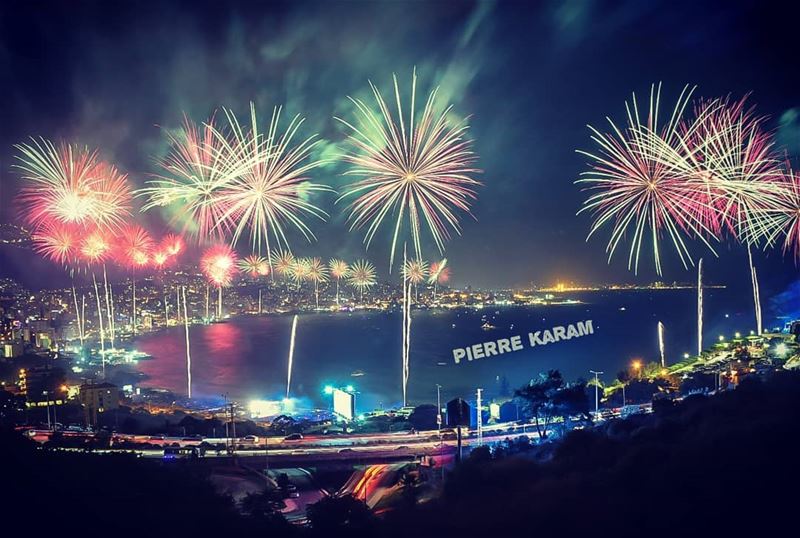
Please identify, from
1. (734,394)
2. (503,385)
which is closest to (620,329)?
(503,385)

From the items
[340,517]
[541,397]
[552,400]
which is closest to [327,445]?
[541,397]

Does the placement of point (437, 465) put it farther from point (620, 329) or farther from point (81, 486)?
point (620, 329)

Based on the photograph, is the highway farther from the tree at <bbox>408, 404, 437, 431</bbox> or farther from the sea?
the sea

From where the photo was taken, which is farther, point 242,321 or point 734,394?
point 242,321

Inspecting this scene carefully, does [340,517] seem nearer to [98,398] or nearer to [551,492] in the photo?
[551,492]

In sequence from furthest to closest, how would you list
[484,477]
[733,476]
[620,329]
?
[620,329], [484,477], [733,476]

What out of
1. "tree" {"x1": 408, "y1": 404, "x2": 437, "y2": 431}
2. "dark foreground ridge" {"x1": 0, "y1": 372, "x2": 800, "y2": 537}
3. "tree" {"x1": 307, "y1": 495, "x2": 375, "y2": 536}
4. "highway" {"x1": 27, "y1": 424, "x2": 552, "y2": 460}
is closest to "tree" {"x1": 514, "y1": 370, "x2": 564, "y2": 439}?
"highway" {"x1": 27, "y1": 424, "x2": 552, "y2": 460}

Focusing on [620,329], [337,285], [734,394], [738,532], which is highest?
A: [337,285]
